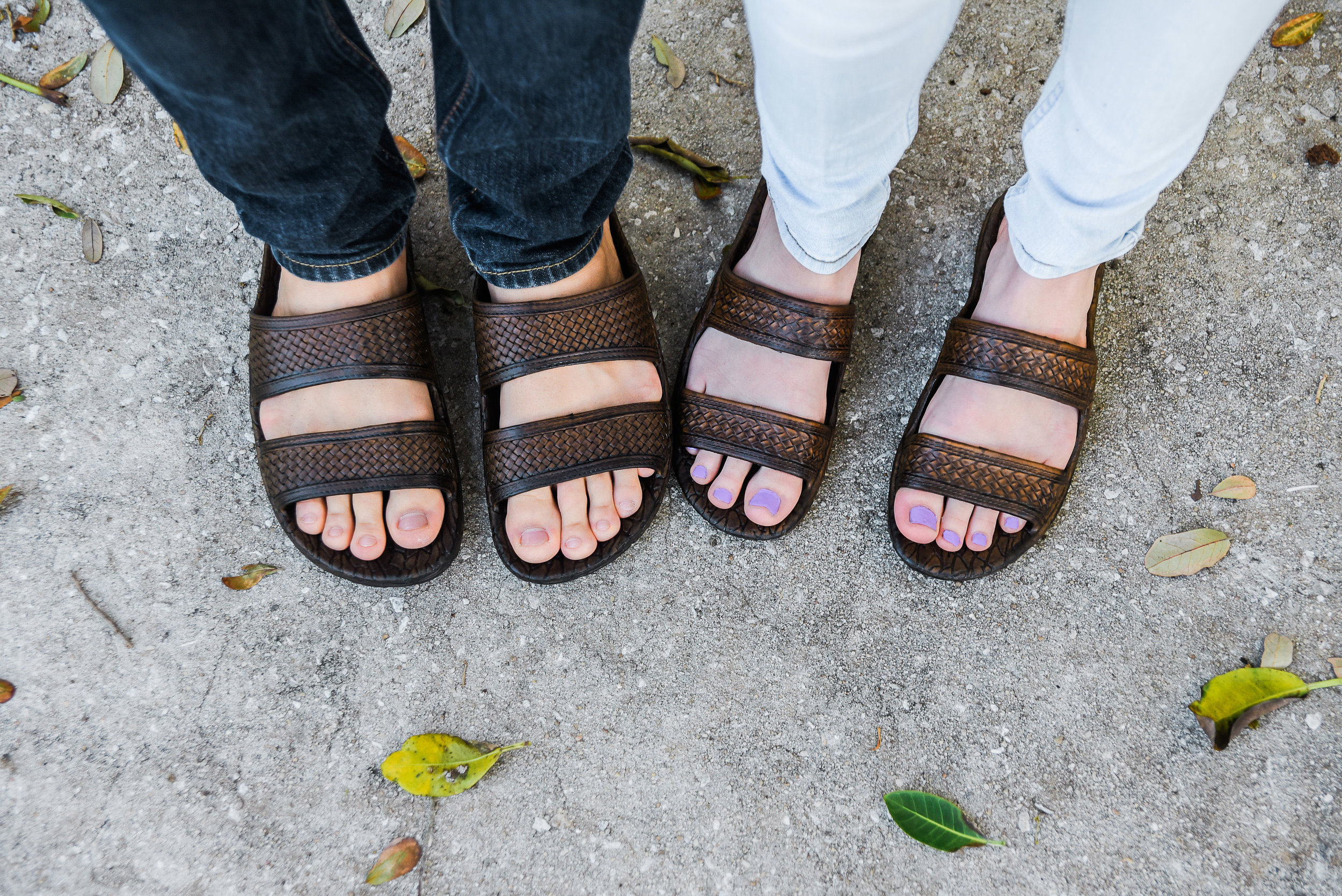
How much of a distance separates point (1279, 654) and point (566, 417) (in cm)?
107

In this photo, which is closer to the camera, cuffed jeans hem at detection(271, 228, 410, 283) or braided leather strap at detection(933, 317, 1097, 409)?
cuffed jeans hem at detection(271, 228, 410, 283)

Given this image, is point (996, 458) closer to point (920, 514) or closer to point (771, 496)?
point (920, 514)

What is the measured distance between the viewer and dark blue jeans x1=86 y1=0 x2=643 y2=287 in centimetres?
54

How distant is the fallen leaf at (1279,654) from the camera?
1.07 metres

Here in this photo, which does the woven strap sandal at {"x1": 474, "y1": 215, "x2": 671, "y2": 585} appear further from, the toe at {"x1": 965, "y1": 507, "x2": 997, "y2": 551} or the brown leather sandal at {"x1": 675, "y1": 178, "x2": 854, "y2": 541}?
the toe at {"x1": 965, "y1": 507, "x2": 997, "y2": 551}

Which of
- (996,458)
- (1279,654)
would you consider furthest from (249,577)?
(1279,654)

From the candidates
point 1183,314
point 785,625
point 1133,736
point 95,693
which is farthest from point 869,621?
point 95,693

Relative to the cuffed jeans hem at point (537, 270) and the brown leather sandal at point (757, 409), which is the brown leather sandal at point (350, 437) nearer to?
the cuffed jeans hem at point (537, 270)

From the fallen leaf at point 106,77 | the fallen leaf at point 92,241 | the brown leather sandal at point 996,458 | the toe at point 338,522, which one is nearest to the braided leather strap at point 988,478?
the brown leather sandal at point 996,458

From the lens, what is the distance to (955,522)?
3.44ft

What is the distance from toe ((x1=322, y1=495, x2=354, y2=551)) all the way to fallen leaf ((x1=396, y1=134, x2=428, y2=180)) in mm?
561

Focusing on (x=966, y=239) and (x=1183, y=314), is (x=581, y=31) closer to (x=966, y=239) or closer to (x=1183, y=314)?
(x=966, y=239)

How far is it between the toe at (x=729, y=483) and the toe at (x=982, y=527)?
0.32m

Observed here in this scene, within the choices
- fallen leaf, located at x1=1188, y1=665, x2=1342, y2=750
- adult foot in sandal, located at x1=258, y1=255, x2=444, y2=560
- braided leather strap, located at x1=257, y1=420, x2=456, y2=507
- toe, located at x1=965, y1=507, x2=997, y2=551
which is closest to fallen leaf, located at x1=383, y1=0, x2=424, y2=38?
adult foot in sandal, located at x1=258, y1=255, x2=444, y2=560
